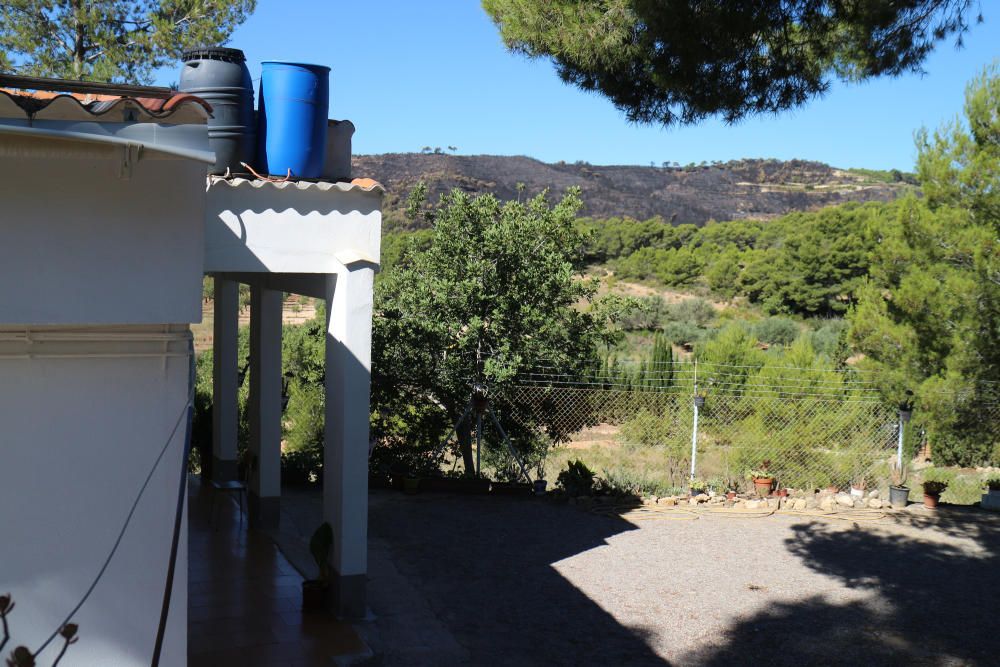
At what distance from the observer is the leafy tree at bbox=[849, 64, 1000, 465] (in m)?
10.5

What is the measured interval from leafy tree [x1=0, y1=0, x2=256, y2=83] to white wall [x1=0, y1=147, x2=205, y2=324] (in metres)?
10.4

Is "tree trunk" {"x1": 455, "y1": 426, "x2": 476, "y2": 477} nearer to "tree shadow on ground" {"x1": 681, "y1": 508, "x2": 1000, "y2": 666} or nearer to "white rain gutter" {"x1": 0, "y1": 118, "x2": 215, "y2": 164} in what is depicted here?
"tree shadow on ground" {"x1": 681, "y1": 508, "x2": 1000, "y2": 666}

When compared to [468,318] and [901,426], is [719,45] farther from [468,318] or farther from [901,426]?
[901,426]

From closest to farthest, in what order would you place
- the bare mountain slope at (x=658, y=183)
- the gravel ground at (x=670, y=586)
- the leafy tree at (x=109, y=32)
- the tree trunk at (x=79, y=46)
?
the gravel ground at (x=670, y=586), the leafy tree at (x=109, y=32), the tree trunk at (x=79, y=46), the bare mountain slope at (x=658, y=183)

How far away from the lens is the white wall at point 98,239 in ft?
12.0

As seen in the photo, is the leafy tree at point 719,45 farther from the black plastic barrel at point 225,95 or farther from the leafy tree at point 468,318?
the leafy tree at point 468,318

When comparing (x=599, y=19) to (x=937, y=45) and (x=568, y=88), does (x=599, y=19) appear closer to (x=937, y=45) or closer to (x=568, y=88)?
(x=568, y=88)

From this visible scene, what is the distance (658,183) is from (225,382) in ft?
213

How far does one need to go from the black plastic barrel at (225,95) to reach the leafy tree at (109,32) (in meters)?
8.32

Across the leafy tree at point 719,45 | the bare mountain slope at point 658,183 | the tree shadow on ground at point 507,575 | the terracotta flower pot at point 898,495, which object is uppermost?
the bare mountain slope at point 658,183

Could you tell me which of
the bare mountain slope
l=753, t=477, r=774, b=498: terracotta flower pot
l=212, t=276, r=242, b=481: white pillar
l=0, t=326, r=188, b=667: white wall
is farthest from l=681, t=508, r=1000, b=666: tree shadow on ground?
the bare mountain slope

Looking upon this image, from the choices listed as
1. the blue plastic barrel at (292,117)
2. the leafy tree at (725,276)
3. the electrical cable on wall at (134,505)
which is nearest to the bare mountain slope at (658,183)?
the leafy tree at (725,276)

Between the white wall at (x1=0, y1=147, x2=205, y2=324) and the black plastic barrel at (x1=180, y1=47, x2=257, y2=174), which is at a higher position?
the black plastic barrel at (x1=180, y1=47, x2=257, y2=174)

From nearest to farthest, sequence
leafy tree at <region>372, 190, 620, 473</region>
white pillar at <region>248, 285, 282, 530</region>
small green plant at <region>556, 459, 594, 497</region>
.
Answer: white pillar at <region>248, 285, 282, 530</region> < small green plant at <region>556, 459, 594, 497</region> < leafy tree at <region>372, 190, 620, 473</region>
